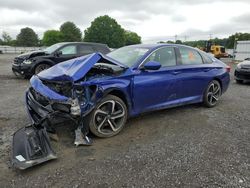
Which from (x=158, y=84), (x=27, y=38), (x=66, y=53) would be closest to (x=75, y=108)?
(x=158, y=84)

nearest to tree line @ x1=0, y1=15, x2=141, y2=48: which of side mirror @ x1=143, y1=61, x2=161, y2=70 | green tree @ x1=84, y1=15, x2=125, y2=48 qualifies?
green tree @ x1=84, y1=15, x2=125, y2=48

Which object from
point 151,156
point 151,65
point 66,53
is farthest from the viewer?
point 66,53

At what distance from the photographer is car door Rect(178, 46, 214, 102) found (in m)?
5.18

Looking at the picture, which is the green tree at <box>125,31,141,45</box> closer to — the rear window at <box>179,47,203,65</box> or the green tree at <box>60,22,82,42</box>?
the green tree at <box>60,22,82,42</box>

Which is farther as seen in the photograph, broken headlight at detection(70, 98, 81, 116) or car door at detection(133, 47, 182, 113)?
car door at detection(133, 47, 182, 113)

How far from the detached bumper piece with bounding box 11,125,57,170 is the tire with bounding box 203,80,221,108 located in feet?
12.9

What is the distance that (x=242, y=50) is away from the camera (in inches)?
941

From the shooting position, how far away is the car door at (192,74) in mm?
5176

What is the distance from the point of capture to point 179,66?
508cm

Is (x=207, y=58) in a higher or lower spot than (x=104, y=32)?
lower

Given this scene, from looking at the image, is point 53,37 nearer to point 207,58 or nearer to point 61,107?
point 207,58

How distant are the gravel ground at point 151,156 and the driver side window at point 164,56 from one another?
114 centimetres

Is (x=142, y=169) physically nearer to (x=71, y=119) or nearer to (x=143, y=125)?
(x=71, y=119)

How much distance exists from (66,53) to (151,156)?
792 centimetres
